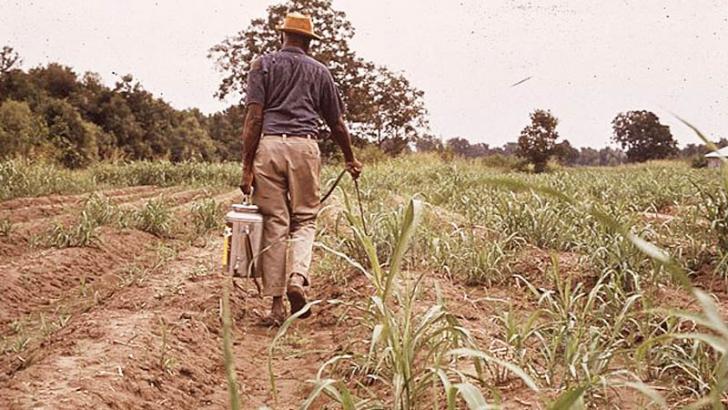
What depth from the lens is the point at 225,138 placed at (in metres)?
64.1

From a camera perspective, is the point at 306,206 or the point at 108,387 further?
the point at 306,206

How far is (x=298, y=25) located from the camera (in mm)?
4461

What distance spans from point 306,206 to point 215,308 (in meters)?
0.82

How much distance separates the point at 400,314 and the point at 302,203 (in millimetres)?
1971

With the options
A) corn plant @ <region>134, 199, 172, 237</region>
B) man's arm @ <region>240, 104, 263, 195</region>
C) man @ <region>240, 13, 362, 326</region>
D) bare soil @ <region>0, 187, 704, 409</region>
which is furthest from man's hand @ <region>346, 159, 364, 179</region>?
corn plant @ <region>134, 199, 172, 237</region>

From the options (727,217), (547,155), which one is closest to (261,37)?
(547,155)

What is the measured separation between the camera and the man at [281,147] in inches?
172

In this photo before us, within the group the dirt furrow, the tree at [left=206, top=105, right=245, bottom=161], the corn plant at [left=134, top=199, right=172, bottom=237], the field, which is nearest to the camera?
the field

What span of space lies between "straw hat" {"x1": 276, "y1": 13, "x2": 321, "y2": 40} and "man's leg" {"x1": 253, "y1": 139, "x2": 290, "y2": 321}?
0.68m

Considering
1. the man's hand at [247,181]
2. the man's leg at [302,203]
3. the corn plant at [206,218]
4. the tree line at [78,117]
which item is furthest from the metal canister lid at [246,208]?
the tree line at [78,117]

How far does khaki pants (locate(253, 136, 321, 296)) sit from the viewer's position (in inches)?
173

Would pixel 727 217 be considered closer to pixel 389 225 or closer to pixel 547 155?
pixel 389 225

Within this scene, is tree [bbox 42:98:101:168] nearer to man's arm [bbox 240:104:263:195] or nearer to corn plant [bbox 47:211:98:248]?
corn plant [bbox 47:211:98:248]

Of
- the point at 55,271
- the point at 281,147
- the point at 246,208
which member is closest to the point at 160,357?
the point at 246,208
